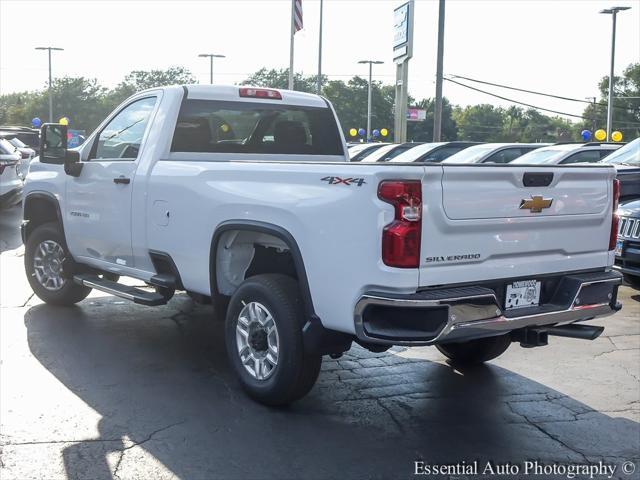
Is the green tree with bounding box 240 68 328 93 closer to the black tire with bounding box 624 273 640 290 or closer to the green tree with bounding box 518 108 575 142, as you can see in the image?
the green tree with bounding box 518 108 575 142

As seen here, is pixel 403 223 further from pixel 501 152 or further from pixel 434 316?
pixel 501 152

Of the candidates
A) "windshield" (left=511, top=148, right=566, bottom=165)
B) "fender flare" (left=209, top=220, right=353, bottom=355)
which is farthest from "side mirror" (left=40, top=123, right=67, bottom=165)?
"windshield" (left=511, top=148, right=566, bottom=165)

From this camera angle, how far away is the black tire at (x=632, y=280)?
8.01 metres

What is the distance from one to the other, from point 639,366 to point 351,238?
3152 mm

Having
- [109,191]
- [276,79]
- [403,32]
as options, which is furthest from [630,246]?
[276,79]

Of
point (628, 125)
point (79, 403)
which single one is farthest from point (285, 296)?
point (628, 125)

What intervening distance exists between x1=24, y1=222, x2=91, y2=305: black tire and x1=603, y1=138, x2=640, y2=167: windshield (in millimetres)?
6599

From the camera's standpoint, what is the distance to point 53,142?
704 cm

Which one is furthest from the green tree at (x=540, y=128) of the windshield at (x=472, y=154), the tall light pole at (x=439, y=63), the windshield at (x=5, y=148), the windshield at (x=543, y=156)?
the windshield at (x=5, y=148)

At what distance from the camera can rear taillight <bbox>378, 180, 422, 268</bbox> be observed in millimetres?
4078

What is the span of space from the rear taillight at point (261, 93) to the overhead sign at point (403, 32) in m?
14.7

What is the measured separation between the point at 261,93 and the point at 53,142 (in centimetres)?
195

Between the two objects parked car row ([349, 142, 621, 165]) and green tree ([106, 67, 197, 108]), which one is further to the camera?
green tree ([106, 67, 197, 108])

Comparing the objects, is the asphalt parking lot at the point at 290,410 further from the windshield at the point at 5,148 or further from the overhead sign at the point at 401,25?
the overhead sign at the point at 401,25
